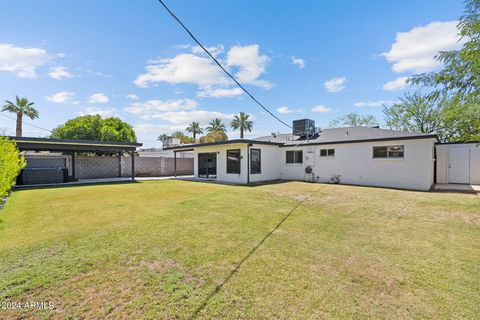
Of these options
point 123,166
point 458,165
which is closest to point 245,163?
point 123,166

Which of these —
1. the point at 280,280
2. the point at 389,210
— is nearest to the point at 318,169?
the point at 389,210

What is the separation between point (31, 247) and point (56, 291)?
1896 millimetres

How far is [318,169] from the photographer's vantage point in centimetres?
1436

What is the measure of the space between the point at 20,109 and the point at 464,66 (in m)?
37.1

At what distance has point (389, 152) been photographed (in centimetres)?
1187

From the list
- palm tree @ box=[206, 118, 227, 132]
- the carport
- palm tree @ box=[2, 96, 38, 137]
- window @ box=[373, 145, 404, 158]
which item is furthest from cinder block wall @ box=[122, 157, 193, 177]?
palm tree @ box=[2, 96, 38, 137]

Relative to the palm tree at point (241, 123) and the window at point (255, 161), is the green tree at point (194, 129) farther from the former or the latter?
the window at point (255, 161)

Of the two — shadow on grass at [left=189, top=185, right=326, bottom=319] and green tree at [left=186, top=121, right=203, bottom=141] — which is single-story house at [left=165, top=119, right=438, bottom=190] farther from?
green tree at [left=186, top=121, right=203, bottom=141]

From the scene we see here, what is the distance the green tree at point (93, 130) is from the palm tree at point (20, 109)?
366 cm

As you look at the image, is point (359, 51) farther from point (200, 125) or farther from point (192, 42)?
point (200, 125)

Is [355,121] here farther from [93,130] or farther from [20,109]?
[20,109]

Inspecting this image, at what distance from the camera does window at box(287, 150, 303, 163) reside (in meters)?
15.3

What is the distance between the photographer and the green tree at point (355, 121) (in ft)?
94.3

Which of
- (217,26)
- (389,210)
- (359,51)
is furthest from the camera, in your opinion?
(359,51)
